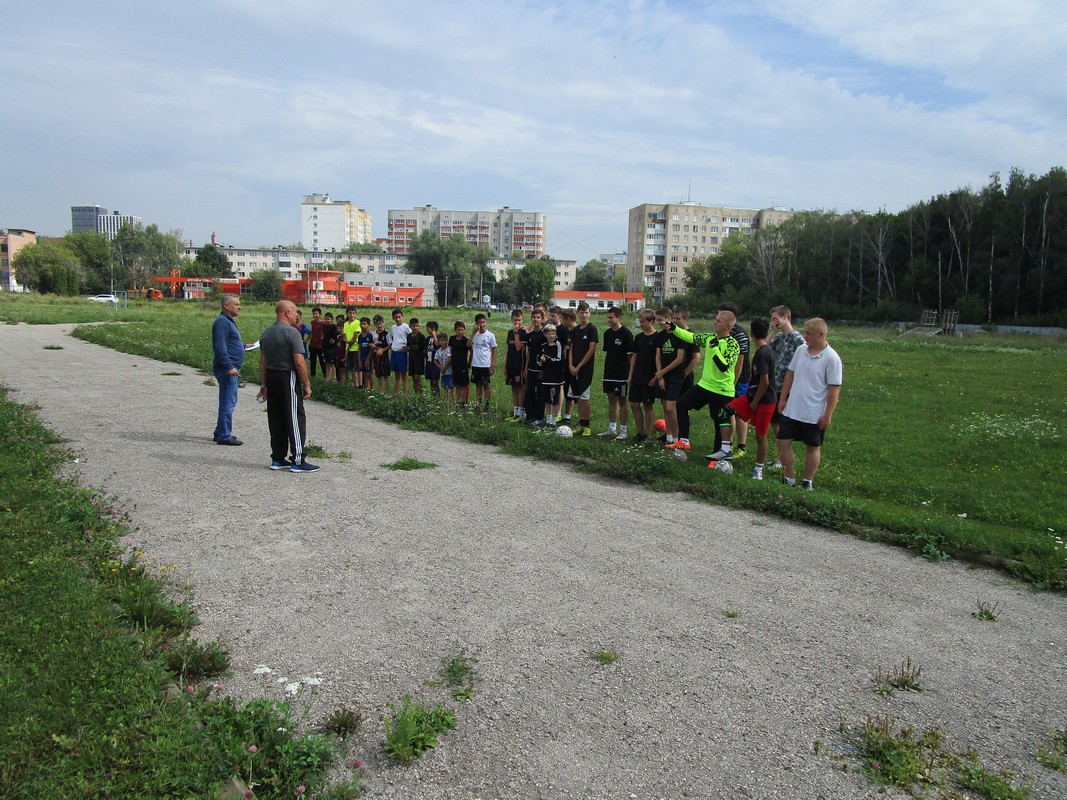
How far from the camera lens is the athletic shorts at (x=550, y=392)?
1146cm

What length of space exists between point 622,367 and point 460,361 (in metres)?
3.77

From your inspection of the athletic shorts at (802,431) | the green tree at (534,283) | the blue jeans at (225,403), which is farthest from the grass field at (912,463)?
the green tree at (534,283)

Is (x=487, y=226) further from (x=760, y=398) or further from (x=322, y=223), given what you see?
(x=760, y=398)

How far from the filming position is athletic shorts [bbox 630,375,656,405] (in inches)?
404

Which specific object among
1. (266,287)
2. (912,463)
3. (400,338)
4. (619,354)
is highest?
(266,287)

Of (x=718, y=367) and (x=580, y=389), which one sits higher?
(x=718, y=367)

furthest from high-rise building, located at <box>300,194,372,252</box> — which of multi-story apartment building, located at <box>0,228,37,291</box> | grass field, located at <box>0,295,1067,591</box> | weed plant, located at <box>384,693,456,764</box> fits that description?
weed plant, located at <box>384,693,456,764</box>

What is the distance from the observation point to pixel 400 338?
1476 centimetres

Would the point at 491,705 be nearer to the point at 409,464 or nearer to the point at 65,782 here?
the point at 65,782

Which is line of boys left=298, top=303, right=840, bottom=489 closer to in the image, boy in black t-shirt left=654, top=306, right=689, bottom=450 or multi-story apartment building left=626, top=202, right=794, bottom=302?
boy in black t-shirt left=654, top=306, right=689, bottom=450

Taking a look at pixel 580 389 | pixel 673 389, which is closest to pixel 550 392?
pixel 580 389

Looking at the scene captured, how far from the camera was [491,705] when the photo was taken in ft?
11.5

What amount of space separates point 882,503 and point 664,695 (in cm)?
538

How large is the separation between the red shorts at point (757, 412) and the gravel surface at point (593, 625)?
1726 mm
